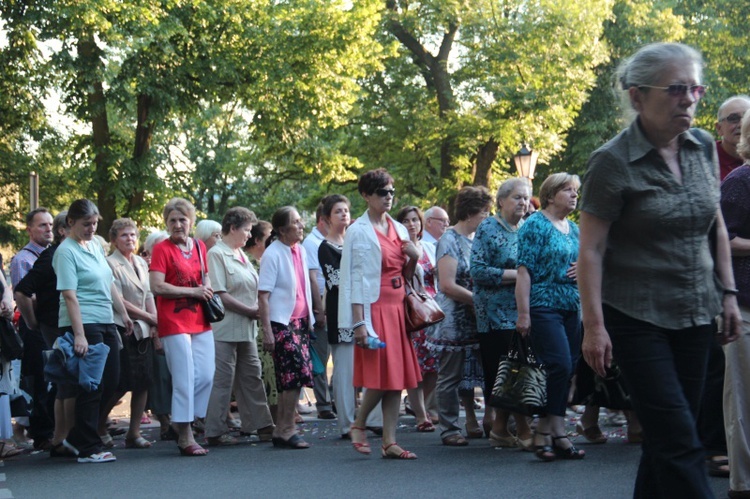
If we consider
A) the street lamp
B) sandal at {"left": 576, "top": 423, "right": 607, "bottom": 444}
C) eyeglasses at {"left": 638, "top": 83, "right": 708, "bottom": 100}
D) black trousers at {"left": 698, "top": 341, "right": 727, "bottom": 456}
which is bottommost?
sandal at {"left": 576, "top": 423, "right": 607, "bottom": 444}

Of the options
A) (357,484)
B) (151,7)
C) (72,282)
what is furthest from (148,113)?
(357,484)

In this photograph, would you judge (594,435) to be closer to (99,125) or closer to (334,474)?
(334,474)

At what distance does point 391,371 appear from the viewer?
8.78 meters

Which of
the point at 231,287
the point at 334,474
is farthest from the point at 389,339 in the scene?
the point at 231,287

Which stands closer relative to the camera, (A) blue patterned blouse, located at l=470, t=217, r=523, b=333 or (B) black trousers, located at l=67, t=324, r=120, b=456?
(A) blue patterned blouse, located at l=470, t=217, r=523, b=333

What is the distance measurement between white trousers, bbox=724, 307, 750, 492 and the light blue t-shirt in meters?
5.03

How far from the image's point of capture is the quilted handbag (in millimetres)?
8969

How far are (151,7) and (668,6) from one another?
75.2 ft

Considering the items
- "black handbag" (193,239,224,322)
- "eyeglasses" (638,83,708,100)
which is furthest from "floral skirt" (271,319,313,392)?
"eyeglasses" (638,83,708,100)

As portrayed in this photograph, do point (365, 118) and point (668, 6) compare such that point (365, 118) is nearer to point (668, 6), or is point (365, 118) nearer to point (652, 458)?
point (668, 6)

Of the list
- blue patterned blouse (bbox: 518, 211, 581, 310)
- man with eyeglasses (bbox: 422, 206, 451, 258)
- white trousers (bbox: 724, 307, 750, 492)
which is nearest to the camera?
white trousers (bbox: 724, 307, 750, 492)

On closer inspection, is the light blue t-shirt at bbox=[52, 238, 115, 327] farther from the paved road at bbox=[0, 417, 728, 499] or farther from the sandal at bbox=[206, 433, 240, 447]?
the sandal at bbox=[206, 433, 240, 447]

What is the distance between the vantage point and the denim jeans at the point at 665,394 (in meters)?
4.32

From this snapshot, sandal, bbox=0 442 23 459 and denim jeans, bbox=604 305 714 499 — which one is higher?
denim jeans, bbox=604 305 714 499
